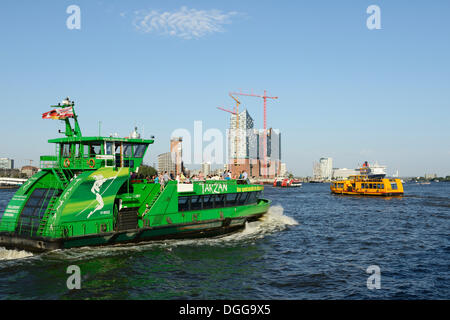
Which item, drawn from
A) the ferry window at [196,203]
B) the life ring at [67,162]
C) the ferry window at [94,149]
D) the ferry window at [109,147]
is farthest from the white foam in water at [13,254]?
the ferry window at [196,203]

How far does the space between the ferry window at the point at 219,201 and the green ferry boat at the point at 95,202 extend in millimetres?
1231

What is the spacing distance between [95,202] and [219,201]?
30.6 ft

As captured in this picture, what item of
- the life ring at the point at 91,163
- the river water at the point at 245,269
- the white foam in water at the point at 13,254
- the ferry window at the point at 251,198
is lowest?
the river water at the point at 245,269

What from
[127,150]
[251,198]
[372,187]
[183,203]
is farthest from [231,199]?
[372,187]

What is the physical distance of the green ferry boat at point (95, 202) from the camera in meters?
17.1

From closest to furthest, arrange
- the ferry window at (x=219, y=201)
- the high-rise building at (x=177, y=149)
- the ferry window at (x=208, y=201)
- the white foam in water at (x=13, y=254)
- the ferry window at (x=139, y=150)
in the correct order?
the white foam in water at (x=13, y=254) → the ferry window at (x=139, y=150) → the ferry window at (x=208, y=201) → the ferry window at (x=219, y=201) → the high-rise building at (x=177, y=149)

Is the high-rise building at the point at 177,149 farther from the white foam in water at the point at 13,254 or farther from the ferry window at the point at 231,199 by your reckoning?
the white foam in water at the point at 13,254

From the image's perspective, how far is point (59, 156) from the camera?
19.1m

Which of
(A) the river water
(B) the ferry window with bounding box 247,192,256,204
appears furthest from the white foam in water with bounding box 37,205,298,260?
(B) the ferry window with bounding box 247,192,256,204

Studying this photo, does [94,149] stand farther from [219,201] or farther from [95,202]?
[219,201]

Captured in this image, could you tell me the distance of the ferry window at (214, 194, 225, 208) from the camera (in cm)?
2441

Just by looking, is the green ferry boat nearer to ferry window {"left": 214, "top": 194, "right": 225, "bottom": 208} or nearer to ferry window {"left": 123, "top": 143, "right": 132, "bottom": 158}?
ferry window {"left": 123, "top": 143, "right": 132, "bottom": 158}

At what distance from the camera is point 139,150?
69.2 feet

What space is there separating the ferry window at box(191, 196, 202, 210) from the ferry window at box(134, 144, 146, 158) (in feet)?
14.8
